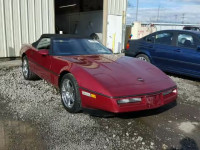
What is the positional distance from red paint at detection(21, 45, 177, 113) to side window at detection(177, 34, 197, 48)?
2.70 meters

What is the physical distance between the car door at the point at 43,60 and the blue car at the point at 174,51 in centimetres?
355

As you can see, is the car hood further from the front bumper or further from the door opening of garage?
the door opening of garage

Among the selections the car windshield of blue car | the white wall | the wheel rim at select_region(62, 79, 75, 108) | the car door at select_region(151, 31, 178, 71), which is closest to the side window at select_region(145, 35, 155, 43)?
the car door at select_region(151, 31, 178, 71)

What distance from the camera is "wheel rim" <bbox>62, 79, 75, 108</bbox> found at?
3488 millimetres

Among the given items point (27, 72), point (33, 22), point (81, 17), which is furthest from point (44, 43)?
point (81, 17)

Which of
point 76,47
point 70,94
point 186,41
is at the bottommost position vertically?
point 70,94

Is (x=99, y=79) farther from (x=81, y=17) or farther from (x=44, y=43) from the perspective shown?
(x=81, y=17)

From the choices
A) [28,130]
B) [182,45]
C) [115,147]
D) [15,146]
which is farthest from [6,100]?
[182,45]

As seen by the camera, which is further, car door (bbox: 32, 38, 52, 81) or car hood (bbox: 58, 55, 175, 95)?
car door (bbox: 32, 38, 52, 81)

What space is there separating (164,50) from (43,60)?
152 inches

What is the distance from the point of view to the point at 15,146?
8.45 feet

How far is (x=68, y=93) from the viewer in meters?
3.59

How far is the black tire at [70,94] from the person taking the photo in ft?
10.7

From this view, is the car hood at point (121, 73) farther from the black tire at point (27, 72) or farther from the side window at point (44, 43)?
the black tire at point (27, 72)
